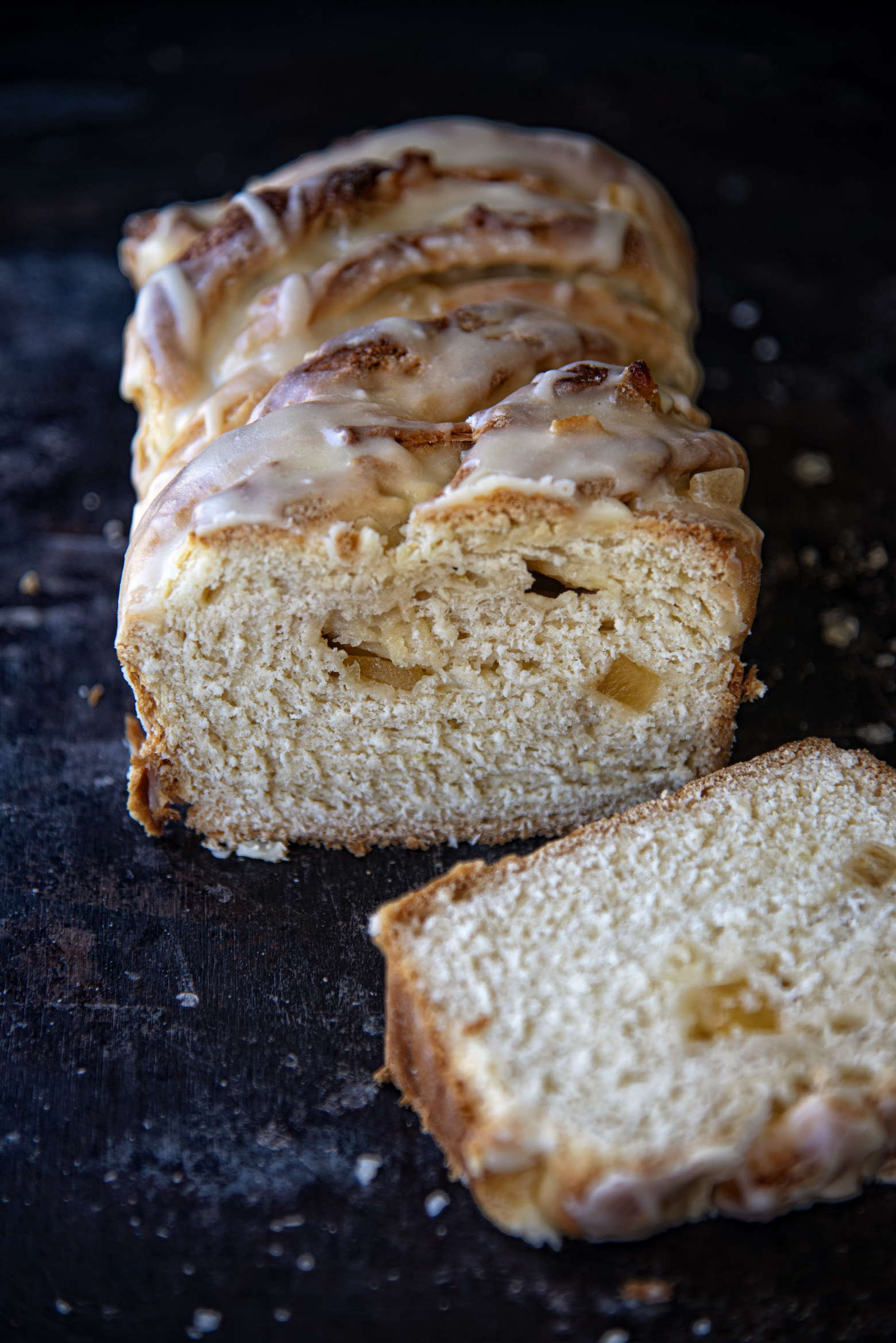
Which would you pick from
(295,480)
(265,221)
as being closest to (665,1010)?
(295,480)

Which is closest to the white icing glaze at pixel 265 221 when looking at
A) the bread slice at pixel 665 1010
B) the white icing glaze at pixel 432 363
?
the white icing glaze at pixel 432 363

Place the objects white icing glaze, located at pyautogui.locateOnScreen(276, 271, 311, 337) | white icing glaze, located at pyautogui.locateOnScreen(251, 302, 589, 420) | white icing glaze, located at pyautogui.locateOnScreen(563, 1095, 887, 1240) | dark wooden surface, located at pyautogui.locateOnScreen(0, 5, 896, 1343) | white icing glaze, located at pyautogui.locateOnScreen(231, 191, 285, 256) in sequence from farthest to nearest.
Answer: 1. white icing glaze, located at pyautogui.locateOnScreen(231, 191, 285, 256)
2. white icing glaze, located at pyautogui.locateOnScreen(276, 271, 311, 337)
3. white icing glaze, located at pyautogui.locateOnScreen(251, 302, 589, 420)
4. dark wooden surface, located at pyautogui.locateOnScreen(0, 5, 896, 1343)
5. white icing glaze, located at pyautogui.locateOnScreen(563, 1095, 887, 1240)

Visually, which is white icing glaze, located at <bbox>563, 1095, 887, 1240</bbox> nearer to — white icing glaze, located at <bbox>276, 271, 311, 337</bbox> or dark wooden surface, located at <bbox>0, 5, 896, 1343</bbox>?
dark wooden surface, located at <bbox>0, 5, 896, 1343</bbox>

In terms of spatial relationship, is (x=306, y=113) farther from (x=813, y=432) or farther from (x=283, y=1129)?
(x=283, y=1129)

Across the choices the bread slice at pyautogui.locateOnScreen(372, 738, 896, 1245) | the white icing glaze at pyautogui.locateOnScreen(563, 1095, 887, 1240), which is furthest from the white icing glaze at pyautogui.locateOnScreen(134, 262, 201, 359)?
the white icing glaze at pyautogui.locateOnScreen(563, 1095, 887, 1240)

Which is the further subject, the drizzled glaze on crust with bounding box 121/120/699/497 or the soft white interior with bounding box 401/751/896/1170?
the drizzled glaze on crust with bounding box 121/120/699/497

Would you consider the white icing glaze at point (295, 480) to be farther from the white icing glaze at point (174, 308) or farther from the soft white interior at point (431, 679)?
the white icing glaze at point (174, 308)

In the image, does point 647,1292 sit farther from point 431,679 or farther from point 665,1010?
point 431,679
